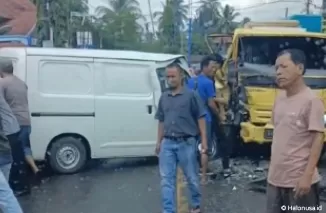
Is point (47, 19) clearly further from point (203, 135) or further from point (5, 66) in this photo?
point (203, 135)

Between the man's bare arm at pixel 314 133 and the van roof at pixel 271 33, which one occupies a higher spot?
the van roof at pixel 271 33

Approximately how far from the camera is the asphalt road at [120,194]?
8.72m

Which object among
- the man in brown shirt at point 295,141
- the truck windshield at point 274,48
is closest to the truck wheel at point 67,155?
the truck windshield at point 274,48

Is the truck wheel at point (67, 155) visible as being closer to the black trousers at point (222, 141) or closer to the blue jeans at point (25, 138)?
the blue jeans at point (25, 138)

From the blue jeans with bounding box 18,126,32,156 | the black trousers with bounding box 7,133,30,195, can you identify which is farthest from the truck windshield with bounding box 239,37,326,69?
the black trousers with bounding box 7,133,30,195

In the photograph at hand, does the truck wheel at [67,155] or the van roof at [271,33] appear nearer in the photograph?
the truck wheel at [67,155]

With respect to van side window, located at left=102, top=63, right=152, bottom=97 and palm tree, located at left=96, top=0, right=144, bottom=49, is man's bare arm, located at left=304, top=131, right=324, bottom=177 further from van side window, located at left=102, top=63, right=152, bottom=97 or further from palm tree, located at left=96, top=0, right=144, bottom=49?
palm tree, located at left=96, top=0, right=144, bottom=49

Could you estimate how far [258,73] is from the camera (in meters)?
12.2

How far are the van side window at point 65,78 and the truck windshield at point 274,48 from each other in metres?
3.01

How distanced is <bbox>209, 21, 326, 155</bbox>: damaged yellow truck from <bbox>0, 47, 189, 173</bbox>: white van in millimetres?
1386

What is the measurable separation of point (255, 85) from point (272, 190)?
6.96m

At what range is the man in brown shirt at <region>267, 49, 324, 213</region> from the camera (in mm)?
4898

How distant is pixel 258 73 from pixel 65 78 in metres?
3.36

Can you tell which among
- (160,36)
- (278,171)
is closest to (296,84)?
(278,171)
